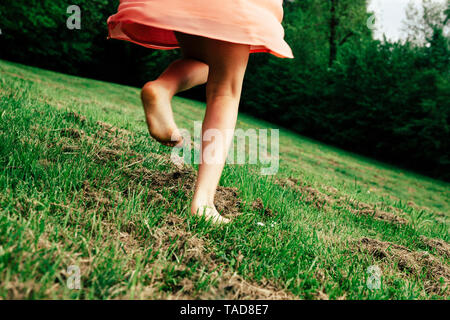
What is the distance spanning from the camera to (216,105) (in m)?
1.59

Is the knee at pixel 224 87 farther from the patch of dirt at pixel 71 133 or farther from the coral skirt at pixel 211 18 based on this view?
the patch of dirt at pixel 71 133

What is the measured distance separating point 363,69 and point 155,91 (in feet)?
38.4

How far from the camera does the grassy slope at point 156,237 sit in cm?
102

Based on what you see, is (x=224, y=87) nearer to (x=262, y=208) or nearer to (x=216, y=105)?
(x=216, y=105)

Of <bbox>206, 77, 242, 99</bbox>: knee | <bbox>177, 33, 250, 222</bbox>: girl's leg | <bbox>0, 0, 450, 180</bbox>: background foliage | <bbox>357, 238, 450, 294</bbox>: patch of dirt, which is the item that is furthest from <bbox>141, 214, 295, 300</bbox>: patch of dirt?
<bbox>0, 0, 450, 180</bbox>: background foliage

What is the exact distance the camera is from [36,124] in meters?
2.29

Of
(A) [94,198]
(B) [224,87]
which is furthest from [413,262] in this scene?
(A) [94,198]

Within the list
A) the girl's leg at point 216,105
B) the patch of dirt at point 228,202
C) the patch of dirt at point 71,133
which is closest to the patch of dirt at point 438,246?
the patch of dirt at point 228,202

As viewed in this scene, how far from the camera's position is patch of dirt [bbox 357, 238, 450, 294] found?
1.55m

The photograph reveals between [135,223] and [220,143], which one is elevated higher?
[220,143]

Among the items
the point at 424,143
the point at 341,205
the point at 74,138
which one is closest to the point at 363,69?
the point at 424,143

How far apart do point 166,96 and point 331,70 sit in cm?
1300

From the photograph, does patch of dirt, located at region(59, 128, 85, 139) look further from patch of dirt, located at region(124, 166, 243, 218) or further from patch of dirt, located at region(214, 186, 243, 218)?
patch of dirt, located at region(214, 186, 243, 218)
